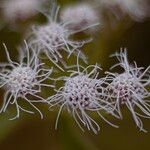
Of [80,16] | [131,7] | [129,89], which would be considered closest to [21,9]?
[80,16]

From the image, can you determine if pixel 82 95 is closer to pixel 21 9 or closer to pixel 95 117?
pixel 95 117

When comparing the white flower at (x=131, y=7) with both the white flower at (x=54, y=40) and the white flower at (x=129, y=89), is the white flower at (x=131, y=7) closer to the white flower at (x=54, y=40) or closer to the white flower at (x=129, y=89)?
the white flower at (x=54, y=40)

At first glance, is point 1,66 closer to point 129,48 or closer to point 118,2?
point 118,2

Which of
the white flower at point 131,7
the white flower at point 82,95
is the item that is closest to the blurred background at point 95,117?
the white flower at point 131,7

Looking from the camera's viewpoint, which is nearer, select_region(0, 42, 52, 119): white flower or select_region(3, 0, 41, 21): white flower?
select_region(0, 42, 52, 119): white flower

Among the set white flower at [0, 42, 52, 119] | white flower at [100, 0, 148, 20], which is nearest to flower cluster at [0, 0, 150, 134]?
white flower at [0, 42, 52, 119]

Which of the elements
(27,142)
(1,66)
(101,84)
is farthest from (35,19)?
(27,142)

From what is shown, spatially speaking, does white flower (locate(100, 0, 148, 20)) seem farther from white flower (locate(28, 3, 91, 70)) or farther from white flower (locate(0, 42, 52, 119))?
white flower (locate(0, 42, 52, 119))
